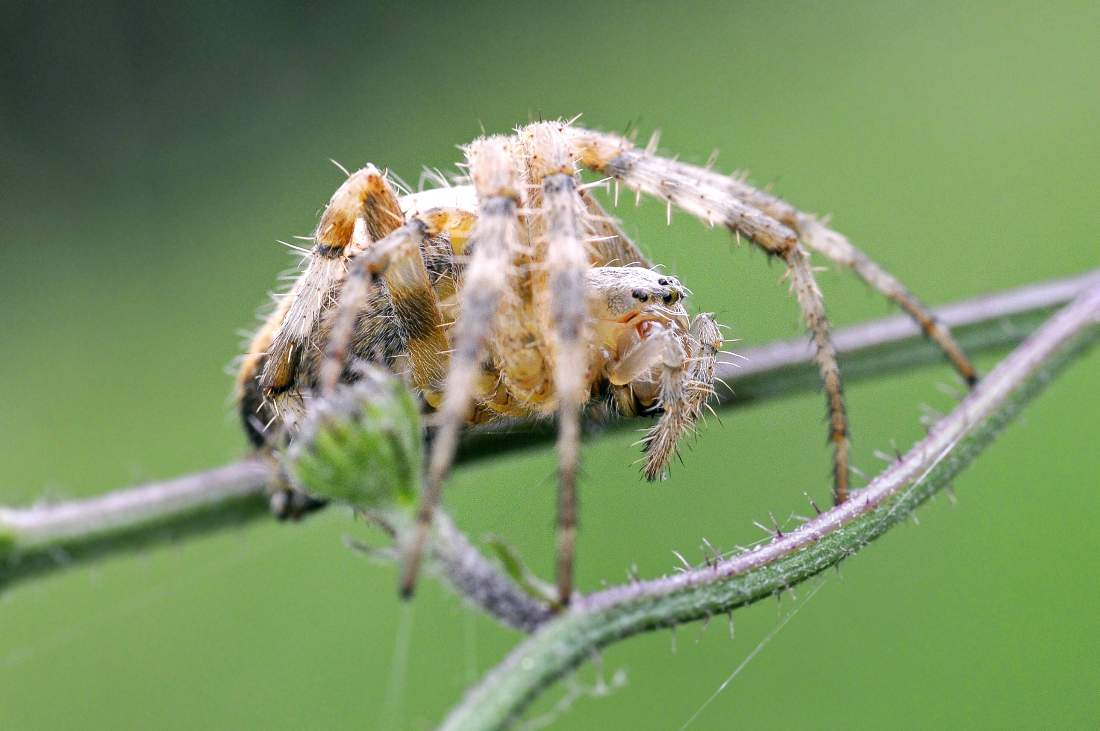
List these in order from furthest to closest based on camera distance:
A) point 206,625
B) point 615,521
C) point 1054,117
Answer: point 1054,117, point 206,625, point 615,521

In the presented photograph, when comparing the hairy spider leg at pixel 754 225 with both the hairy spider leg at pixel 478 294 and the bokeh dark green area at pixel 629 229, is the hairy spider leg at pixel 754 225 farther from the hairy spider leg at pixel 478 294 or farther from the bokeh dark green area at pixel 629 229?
the hairy spider leg at pixel 478 294

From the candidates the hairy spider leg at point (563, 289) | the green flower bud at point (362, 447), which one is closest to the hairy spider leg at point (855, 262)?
the hairy spider leg at point (563, 289)

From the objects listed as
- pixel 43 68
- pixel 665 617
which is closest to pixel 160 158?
pixel 43 68

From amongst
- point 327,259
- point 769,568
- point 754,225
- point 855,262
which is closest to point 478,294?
point 327,259

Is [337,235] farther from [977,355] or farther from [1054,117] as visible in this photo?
[1054,117]

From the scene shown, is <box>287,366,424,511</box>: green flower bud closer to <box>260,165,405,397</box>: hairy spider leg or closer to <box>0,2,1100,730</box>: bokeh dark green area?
<box>0,2,1100,730</box>: bokeh dark green area

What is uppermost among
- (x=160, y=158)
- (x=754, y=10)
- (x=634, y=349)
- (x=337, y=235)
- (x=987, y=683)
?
(x=754, y=10)
